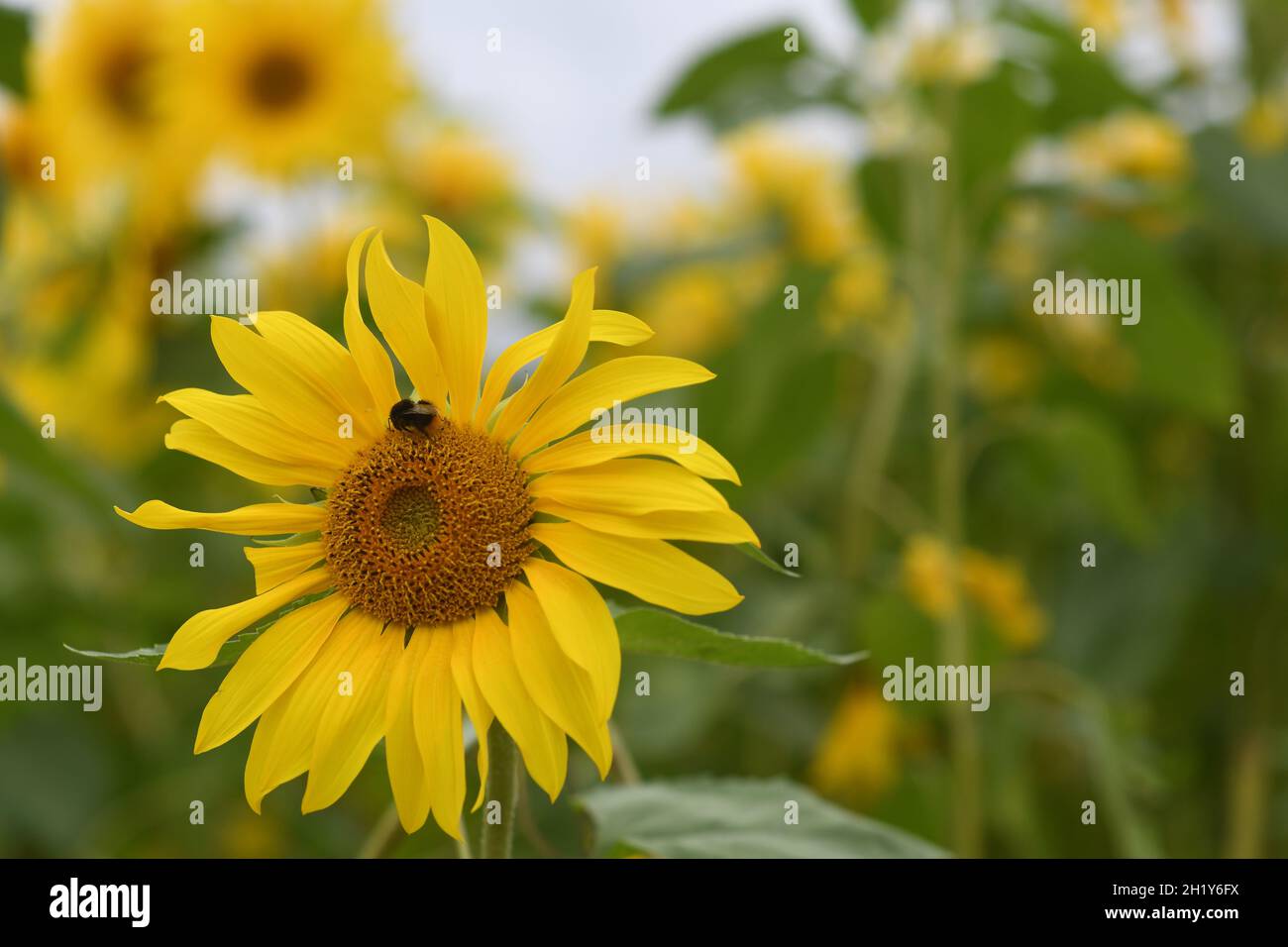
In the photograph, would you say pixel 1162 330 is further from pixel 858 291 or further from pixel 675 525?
pixel 675 525

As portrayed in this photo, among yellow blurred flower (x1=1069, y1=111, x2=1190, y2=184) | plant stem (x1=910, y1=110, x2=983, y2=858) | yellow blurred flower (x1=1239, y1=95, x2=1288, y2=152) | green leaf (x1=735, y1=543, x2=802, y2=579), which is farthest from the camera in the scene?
yellow blurred flower (x1=1069, y1=111, x2=1190, y2=184)

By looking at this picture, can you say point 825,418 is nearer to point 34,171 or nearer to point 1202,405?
point 1202,405

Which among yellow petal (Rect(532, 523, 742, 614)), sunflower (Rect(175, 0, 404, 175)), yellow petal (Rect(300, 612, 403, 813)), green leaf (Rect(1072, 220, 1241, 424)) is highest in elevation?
sunflower (Rect(175, 0, 404, 175))

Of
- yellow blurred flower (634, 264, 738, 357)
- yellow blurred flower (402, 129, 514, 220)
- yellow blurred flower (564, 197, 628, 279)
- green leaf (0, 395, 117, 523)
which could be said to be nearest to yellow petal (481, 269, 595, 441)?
green leaf (0, 395, 117, 523)

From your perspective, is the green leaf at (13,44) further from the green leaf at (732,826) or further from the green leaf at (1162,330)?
the green leaf at (1162,330)

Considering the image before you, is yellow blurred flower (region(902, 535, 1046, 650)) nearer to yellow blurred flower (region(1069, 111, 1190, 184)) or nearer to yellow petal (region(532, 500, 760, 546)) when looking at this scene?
yellow blurred flower (region(1069, 111, 1190, 184))

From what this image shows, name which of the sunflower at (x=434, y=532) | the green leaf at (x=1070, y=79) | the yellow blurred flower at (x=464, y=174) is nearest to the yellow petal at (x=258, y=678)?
the sunflower at (x=434, y=532)

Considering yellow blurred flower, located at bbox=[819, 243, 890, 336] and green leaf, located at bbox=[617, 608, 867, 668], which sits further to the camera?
yellow blurred flower, located at bbox=[819, 243, 890, 336]

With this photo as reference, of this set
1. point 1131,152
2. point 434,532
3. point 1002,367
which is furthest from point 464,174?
point 434,532
